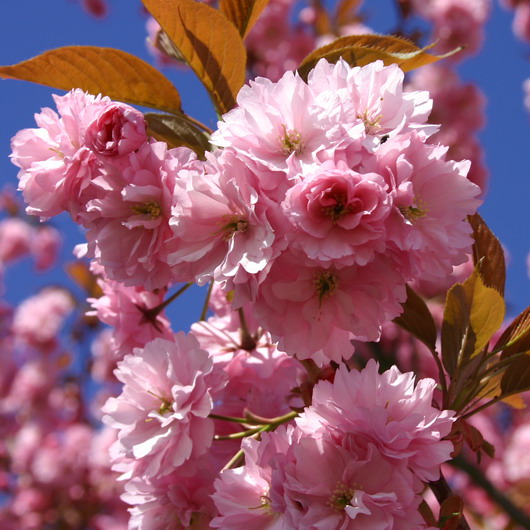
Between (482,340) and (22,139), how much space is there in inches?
30.9

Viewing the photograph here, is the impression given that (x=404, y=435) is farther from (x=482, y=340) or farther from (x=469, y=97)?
(x=469, y=97)

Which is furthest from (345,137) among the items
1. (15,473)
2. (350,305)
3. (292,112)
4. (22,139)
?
(15,473)

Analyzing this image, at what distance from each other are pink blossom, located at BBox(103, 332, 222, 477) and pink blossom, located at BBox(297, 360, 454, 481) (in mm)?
221

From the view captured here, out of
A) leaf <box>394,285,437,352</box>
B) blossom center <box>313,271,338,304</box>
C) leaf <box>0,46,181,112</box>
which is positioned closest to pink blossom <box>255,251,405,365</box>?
blossom center <box>313,271,338,304</box>

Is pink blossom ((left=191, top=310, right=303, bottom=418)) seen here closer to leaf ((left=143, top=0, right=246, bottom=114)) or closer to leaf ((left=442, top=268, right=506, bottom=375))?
leaf ((left=442, top=268, right=506, bottom=375))

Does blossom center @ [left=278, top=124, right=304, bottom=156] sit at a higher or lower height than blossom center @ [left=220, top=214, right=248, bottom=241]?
higher

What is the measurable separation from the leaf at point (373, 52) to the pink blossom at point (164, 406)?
521 mm

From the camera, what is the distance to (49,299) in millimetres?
6559

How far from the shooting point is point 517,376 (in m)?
1.09

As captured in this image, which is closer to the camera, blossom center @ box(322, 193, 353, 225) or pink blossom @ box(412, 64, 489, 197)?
blossom center @ box(322, 193, 353, 225)

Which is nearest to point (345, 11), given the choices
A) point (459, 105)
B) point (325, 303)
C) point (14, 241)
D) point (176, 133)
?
point (459, 105)

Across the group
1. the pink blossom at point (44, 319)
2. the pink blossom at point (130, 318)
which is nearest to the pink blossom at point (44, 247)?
the pink blossom at point (44, 319)

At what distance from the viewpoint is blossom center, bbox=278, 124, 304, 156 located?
865 mm

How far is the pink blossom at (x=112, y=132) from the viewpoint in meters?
0.91
